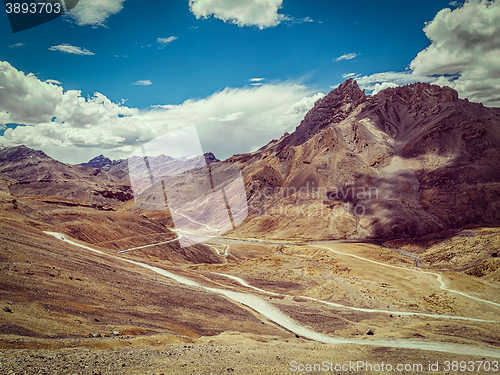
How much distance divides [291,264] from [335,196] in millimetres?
39887

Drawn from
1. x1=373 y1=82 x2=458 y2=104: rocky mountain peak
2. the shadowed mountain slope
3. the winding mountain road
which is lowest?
the winding mountain road

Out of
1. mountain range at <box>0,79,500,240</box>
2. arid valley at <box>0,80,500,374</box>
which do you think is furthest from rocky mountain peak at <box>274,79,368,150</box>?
arid valley at <box>0,80,500,374</box>

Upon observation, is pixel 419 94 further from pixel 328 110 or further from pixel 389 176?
pixel 328 110

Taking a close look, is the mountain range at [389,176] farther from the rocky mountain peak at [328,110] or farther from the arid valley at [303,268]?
the rocky mountain peak at [328,110]

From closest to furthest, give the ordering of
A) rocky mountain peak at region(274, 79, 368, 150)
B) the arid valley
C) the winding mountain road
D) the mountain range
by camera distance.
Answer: the arid valley → the winding mountain road → the mountain range → rocky mountain peak at region(274, 79, 368, 150)

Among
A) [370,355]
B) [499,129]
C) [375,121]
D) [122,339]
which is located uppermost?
[375,121]

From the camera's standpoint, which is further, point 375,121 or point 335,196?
point 375,121

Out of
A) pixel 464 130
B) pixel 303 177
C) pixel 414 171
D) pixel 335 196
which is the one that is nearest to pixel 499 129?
pixel 464 130

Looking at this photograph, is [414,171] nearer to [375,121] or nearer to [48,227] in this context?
[375,121]

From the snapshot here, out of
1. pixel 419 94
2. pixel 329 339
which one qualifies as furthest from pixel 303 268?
pixel 419 94

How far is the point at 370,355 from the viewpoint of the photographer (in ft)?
46.8

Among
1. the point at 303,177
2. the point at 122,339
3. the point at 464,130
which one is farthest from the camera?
the point at 303,177

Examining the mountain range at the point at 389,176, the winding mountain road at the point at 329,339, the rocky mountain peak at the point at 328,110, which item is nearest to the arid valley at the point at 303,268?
the winding mountain road at the point at 329,339

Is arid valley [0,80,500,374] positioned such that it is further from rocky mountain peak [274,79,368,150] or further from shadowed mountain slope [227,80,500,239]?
rocky mountain peak [274,79,368,150]
